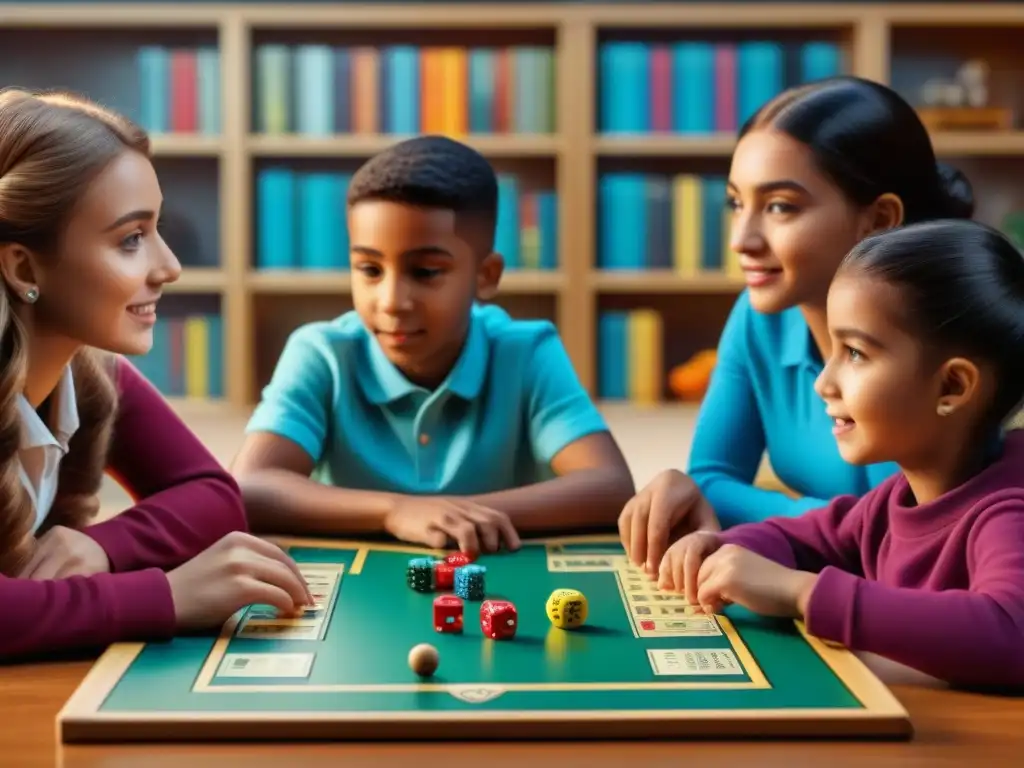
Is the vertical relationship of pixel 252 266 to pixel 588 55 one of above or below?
below

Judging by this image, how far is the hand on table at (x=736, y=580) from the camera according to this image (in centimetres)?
112

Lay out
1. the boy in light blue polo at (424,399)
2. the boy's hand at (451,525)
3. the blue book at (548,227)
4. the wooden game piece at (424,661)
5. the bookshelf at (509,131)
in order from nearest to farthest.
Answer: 1. the wooden game piece at (424,661)
2. the boy's hand at (451,525)
3. the boy in light blue polo at (424,399)
4. the bookshelf at (509,131)
5. the blue book at (548,227)

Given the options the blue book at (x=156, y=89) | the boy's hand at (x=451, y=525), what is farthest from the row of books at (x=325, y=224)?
the boy's hand at (x=451, y=525)

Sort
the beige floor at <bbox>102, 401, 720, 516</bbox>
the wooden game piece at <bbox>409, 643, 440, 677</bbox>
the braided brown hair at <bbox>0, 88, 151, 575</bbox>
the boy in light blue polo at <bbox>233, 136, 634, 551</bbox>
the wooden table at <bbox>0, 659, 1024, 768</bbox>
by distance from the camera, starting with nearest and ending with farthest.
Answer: the wooden table at <bbox>0, 659, 1024, 768</bbox> → the wooden game piece at <bbox>409, 643, 440, 677</bbox> → the braided brown hair at <bbox>0, 88, 151, 575</bbox> → the boy in light blue polo at <bbox>233, 136, 634, 551</bbox> → the beige floor at <bbox>102, 401, 720, 516</bbox>

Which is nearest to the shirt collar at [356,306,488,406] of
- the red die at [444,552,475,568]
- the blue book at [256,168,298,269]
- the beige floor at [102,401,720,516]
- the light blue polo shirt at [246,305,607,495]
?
the light blue polo shirt at [246,305,607,495]

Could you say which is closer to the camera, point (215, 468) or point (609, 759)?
point (609, 759)

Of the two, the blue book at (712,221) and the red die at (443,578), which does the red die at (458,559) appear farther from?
the blue book at (712,221)

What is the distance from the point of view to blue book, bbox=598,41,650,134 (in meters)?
4.34

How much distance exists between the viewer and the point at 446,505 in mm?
1560

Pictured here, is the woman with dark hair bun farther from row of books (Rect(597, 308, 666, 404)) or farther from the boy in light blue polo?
row of books (Rect(597, 308, 666, 404))

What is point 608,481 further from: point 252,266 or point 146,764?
point 252,266

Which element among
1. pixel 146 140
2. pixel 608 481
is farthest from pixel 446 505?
pixel 146 140

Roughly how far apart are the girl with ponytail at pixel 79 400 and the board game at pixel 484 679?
0.04m

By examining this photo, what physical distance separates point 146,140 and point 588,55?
3.06 m
